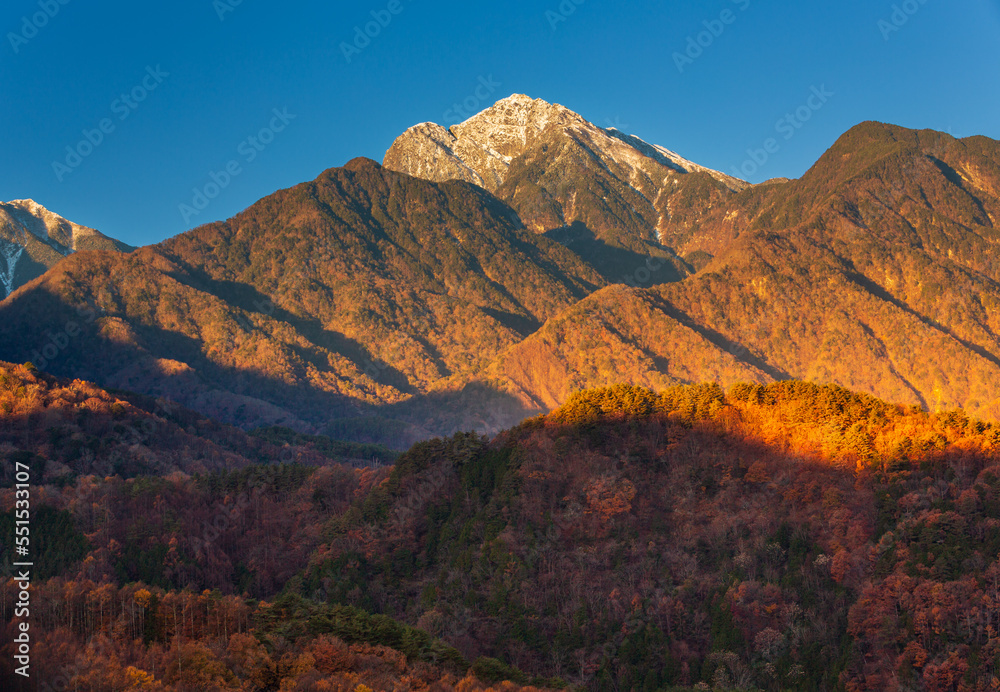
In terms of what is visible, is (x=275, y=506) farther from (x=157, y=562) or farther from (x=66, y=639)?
(x=66, y=639)

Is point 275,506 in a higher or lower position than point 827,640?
higher

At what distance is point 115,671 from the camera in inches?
2854

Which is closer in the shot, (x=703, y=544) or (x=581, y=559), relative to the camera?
(x=703, y=544)

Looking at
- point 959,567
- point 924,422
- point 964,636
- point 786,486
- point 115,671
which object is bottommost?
point 115,671

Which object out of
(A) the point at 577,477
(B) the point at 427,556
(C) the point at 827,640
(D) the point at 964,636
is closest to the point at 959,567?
(D) the point at 964,636

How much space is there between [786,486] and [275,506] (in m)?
86.7

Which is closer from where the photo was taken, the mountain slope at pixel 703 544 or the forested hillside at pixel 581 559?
the forested hillside at pixel 581 559

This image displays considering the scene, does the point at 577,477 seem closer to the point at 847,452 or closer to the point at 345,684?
the point at 847,452

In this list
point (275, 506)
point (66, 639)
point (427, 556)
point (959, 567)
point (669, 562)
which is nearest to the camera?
point (66, 639)

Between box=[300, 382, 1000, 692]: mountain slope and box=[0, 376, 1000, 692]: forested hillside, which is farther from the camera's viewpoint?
box=[300, 382, 1000, 692]: mountain slope

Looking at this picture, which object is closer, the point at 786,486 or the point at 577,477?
the point at 786,486

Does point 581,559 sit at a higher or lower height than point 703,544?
lower

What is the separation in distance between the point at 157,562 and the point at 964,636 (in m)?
108

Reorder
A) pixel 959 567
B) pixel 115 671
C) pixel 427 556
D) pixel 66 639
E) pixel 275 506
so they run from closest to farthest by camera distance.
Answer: pixel 115 671
pixel 66 639
pixel 959 567
pixel 427 556
pixel 275 506
